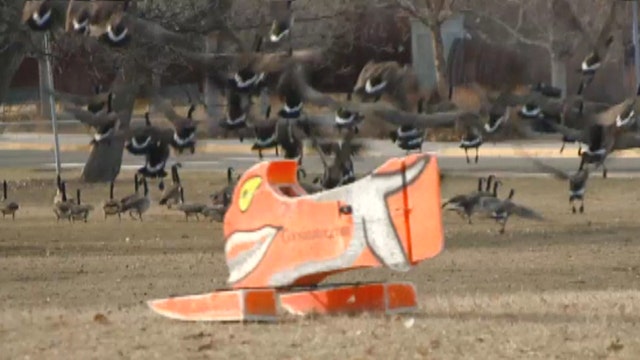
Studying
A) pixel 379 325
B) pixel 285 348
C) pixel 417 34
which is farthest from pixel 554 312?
pixel 417 34

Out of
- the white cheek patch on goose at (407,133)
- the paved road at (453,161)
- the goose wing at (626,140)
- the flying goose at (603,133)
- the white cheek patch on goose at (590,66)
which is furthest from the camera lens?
the paved road at (453,161)

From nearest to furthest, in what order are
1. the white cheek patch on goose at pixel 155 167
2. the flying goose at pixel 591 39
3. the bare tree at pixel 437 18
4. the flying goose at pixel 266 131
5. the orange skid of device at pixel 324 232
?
the flying goose at pixel 591 39 → the orange skid of device at pixel 324 232 → the flying goose at pixel 266 131 → the white cheek patch on goose at pixel 155 167 → the bare tree at pixel 437 18

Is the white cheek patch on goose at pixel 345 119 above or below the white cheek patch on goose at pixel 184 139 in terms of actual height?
above

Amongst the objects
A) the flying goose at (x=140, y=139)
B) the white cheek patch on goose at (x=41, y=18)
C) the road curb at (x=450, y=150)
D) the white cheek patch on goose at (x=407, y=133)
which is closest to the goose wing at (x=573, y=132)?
the white cheek patch on goose at (x=407, y=133)

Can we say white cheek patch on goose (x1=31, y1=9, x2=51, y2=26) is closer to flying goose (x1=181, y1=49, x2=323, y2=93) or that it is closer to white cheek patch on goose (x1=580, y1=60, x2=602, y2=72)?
flying goose (x1=181, y1=49, x2=323, y2=93)

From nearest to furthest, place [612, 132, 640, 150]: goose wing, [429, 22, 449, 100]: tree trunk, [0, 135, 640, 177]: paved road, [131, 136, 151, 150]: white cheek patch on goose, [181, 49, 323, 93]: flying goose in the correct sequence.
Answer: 1. [181, 49, 323, 93]: flying goose
2. [612, 132, 640, 150]: goose wing
3. [131, 136, 151, 150]: white cheek patch on goose
4. [429, 22, 449, 100]: tree trunk
5. [0, 135, 640, 177]: paved road

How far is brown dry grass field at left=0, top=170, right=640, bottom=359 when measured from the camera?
34.3 ft

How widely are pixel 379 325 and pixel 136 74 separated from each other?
20.1 feet

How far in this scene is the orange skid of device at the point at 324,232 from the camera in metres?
10.9

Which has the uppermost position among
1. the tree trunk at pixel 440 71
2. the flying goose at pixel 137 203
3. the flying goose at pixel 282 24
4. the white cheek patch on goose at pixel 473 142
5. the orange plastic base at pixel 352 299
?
the flying goose at pixel 282 24

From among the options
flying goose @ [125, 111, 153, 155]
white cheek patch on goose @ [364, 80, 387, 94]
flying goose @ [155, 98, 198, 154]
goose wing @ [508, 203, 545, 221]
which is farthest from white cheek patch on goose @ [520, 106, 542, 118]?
goose wing @ [508, 203, 545, 221]

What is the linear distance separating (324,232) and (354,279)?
6937mm

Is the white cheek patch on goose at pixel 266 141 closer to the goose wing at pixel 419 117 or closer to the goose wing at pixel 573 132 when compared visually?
the goose wing at pixel 419 117

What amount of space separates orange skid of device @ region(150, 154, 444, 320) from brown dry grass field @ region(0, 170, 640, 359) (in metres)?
0.28
